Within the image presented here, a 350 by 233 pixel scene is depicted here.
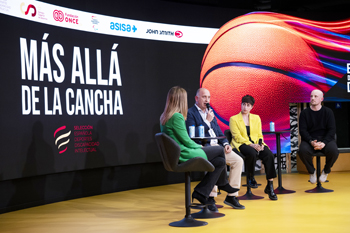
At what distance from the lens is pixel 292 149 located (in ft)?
26.5

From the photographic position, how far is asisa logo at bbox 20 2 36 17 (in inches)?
198

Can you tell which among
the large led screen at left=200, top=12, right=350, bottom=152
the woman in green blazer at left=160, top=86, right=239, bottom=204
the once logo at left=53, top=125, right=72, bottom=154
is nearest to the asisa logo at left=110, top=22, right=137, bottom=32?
the large led screen at left=200, top=12, right=350, bottom=152

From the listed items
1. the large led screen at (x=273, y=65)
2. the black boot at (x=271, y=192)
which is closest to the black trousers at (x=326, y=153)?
the black boot at (x=271, y=192)

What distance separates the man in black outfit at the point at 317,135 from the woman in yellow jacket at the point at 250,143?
2.06ft

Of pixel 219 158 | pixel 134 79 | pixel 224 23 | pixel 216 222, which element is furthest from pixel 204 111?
pixel 224 23

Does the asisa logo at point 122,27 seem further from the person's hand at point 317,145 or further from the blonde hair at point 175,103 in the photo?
the person's hand at point 317,145

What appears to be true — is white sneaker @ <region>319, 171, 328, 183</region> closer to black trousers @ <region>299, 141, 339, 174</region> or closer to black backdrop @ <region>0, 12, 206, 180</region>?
black trousers @ <region>299, 141, 339, 174</region>

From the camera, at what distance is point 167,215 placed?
437 centimetres

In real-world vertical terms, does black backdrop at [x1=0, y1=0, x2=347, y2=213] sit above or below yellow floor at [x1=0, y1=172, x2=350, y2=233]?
above

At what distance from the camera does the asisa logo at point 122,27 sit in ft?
20.6

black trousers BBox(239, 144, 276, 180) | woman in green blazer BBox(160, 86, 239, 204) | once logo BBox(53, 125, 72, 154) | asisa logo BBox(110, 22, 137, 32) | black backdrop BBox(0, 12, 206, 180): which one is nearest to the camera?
woman in green blazer BBox(160, 86, 239, 204)

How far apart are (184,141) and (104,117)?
2.53 metres

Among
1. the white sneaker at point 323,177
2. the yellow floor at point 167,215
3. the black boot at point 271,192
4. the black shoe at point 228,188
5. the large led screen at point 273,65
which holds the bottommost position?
the yellow floor at point 167,215

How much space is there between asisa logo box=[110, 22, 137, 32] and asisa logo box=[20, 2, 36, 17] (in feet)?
4.38
